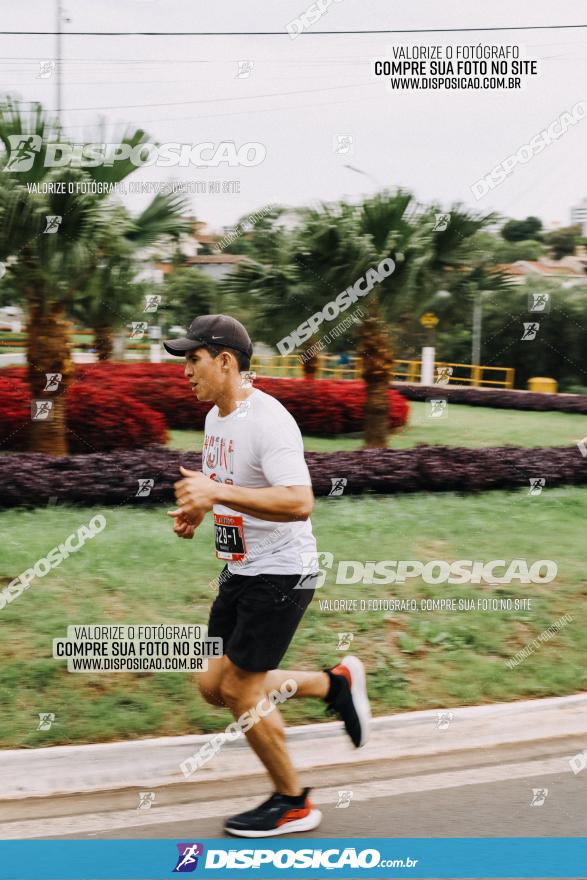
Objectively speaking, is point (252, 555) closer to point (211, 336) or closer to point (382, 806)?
point (211, 336)

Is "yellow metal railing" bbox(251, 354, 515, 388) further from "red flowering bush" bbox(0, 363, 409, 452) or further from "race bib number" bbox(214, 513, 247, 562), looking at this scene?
"race bib number" bbox(214, 513, 247, 562)

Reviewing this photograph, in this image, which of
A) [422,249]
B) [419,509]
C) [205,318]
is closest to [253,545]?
[205,318]

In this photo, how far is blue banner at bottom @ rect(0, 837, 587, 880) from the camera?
3455 millimetres

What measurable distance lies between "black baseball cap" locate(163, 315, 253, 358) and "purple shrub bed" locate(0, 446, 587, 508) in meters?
5.17

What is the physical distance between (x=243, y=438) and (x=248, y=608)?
605 mm

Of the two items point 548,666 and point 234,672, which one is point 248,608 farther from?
point 548,666

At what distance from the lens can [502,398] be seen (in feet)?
73.2

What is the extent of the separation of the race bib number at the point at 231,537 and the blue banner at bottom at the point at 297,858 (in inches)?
40.2

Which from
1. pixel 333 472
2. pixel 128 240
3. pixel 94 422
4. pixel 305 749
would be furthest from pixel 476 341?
pixel 305 749

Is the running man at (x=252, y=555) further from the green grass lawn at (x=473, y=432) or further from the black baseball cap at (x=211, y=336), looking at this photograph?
the green grass lawn at (x=473, y=432)

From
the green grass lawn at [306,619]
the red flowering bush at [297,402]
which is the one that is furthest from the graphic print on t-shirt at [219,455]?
the red flowering bush at [297,402]

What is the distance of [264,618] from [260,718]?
1.21ft

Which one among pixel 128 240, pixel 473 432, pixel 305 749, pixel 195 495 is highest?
pixel 128 240

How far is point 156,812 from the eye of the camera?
13.1ft
